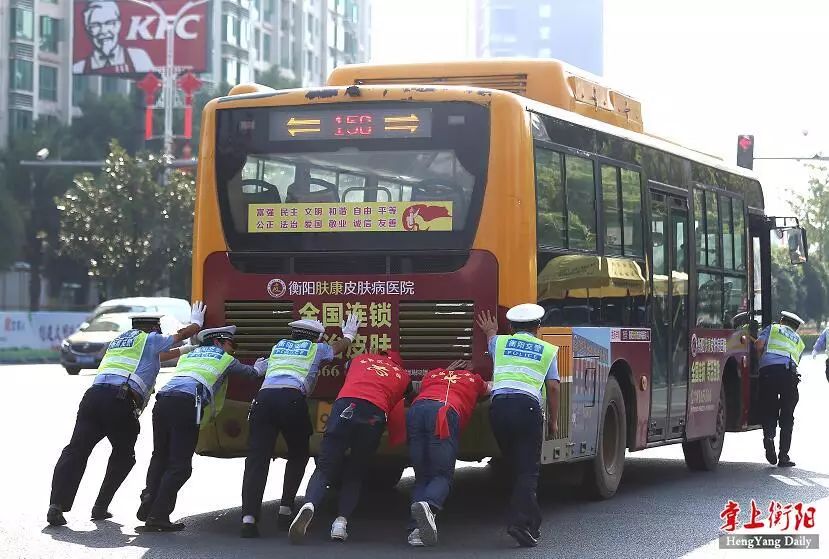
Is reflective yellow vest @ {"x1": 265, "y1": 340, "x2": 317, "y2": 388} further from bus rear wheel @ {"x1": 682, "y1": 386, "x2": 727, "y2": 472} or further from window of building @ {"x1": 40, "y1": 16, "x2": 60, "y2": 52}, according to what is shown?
window of building @ {"x1": 40, "y1": 16, "x2": 60, "y2": 52}

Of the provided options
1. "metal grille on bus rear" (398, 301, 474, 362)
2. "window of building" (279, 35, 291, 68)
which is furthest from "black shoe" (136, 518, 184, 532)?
"window of building" (279, 35, 291, 68)

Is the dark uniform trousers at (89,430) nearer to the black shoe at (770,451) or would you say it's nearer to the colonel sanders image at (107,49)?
the black shoe at (770,451)

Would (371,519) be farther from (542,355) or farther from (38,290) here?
(38,290)

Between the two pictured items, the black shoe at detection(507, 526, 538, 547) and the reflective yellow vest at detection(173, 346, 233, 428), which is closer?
the black shoe at detection(507, 526, 538, 547)

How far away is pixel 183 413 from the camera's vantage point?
11797mm

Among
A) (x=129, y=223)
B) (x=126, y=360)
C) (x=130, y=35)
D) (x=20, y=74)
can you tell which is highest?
(x=130, y=35)

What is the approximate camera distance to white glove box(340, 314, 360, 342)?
487 inches

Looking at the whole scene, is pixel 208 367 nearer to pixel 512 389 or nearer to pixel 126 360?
pixel 126 360

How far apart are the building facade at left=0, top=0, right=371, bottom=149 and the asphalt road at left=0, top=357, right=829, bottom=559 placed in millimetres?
59887

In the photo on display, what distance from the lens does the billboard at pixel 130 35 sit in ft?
251

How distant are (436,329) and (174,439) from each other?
2.04 meters

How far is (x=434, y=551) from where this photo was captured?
36.0 feet

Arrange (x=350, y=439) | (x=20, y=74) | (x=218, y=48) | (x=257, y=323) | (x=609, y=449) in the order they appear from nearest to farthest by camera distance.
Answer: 1. (x=350, y=439)
2. (x=257, y=323)
3. (x=609, y=449)
4. (x=20, y=74)
5. (x=218, y=48)

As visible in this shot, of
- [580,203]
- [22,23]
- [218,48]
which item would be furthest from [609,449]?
[218,48]
